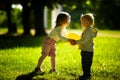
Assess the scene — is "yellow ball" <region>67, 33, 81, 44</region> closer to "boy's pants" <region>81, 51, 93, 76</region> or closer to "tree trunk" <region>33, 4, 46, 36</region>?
"boy's pants" <region>81, 51, 93, 76</region>

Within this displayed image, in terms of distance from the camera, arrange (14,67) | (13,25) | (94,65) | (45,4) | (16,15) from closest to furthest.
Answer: (14,67) < (94,65) < (45,4) < (13,25) < (16,15)

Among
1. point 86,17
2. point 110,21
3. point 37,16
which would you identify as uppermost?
point 86,17

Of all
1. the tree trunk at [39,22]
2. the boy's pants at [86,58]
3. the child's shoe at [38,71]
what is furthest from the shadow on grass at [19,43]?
the boy's pants at [86,58]

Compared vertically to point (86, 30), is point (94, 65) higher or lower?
lower

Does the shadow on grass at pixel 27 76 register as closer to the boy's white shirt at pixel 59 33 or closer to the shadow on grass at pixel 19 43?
the boy's white shirt at pixel 59 33

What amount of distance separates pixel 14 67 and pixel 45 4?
1510 centimetres

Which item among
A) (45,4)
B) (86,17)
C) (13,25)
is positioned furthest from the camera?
(13,25)

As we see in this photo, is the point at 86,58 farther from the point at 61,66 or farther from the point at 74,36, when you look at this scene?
the point at 61,66

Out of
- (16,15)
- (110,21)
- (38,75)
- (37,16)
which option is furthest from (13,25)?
(38,75)

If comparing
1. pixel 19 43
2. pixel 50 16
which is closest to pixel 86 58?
pixel 19 43

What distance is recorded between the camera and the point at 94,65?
36.6 ft

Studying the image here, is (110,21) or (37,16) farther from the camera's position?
(110,21)

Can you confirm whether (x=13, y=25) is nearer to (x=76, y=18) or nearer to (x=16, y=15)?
(x=16, y=15)

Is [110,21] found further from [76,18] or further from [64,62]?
[64,62]
